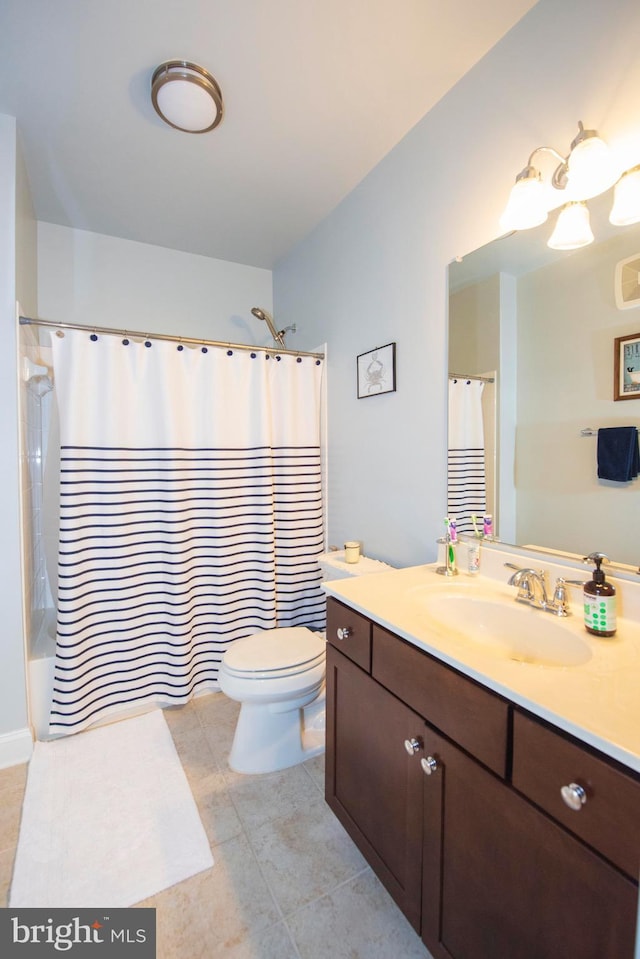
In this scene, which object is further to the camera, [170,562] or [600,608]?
[170,562]

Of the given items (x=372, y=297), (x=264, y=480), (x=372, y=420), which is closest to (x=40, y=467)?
(x=264, y=480)

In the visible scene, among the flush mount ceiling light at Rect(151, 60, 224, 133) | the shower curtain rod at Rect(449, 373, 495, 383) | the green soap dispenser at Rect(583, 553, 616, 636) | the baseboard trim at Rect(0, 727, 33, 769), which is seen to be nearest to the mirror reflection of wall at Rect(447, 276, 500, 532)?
the shower curtain rod at Rect(449, 373, 495, 383)

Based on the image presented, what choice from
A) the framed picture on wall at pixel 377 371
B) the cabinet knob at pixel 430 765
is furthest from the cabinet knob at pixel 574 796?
the framed picture on wall at pixel 377 371

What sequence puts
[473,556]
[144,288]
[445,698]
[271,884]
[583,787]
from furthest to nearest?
[144,288]
[473,556]
[271,884]
[445,698]
[583,787]

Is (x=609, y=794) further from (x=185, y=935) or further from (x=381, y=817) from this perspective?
(x=185, y=935)

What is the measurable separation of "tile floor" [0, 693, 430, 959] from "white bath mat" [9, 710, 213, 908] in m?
0.04

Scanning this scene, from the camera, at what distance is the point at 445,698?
88cm

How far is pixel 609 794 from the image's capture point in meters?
0.59

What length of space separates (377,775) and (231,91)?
226cm

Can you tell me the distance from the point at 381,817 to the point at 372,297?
192cm

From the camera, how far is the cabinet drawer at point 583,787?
573 mm

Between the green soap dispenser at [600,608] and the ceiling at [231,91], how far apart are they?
166 cm

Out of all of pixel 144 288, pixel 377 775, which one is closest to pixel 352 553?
pixel 377 775

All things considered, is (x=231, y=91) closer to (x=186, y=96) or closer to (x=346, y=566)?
(x=186, y=96)
